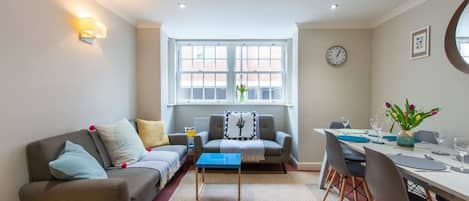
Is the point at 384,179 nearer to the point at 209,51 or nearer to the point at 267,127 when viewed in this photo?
the point at 267,127

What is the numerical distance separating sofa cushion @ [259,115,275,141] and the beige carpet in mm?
741

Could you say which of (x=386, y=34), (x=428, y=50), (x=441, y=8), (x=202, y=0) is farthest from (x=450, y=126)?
(x=202, y=0)

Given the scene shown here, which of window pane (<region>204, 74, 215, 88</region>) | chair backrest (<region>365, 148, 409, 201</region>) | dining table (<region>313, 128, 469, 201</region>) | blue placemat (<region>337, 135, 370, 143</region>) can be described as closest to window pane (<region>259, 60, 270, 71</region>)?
window pane (<region>204, 74, 215, 88</region>)

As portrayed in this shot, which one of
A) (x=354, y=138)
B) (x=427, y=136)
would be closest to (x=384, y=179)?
(x=354, y=138)

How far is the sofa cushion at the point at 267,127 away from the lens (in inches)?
172

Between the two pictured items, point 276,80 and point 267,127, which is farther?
point 276,80

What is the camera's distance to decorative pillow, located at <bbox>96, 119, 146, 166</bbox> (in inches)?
106

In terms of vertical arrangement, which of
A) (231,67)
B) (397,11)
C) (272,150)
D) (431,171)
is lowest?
(272,150)

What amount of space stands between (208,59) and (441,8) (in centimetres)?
346

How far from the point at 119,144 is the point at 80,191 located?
1016 mm

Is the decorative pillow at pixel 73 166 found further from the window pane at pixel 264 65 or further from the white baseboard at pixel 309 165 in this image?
the window pane at pixel 264 65

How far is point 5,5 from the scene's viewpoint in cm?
183

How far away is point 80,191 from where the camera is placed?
1.77 metres

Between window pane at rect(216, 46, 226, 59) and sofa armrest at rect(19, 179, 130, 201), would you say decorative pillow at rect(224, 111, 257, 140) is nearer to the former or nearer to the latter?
window pane at rect(216, 46, 226, 59)
